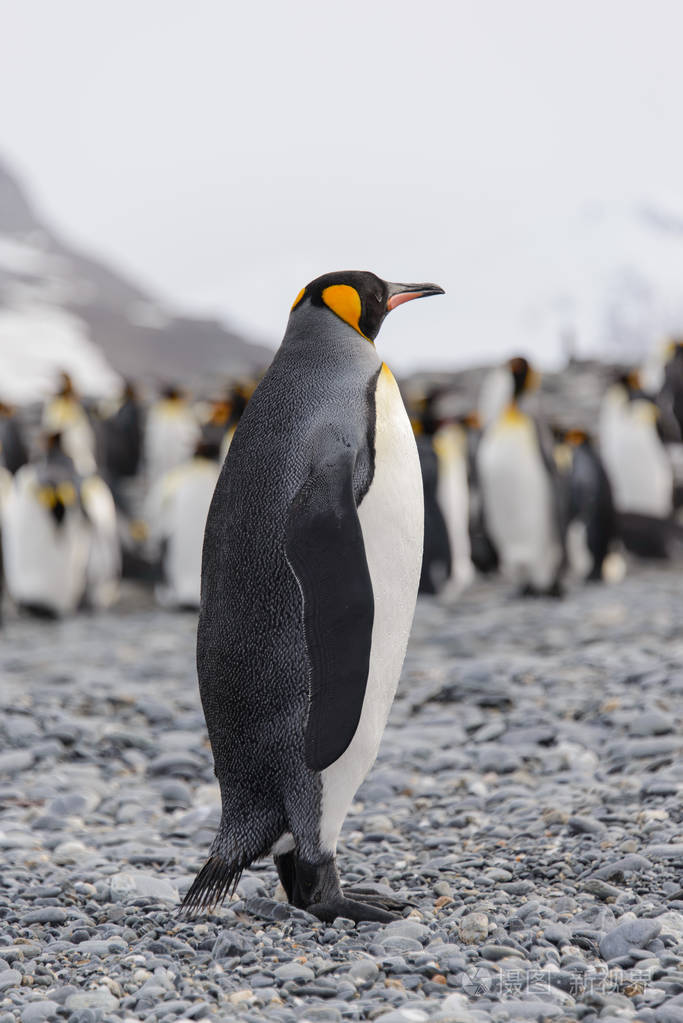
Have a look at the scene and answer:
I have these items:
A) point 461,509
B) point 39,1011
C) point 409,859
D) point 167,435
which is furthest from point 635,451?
point 39,1011

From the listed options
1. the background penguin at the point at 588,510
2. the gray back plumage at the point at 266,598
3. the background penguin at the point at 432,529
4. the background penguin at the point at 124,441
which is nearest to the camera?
the gray back plumage at the point at 266,598

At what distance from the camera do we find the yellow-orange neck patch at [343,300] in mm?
2848

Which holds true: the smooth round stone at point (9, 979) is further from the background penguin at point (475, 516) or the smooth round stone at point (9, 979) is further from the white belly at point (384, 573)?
the background penguin at point (475, 516)

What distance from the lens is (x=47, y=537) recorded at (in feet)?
33.3

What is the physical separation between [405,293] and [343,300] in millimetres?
197

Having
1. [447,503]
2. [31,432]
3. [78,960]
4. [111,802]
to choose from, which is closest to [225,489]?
[78,960]

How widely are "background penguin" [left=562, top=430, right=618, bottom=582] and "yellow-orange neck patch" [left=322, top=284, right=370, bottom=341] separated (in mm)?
7659

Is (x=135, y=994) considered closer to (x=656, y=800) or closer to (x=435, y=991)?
(x=435, y=991)

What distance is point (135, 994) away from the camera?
7.16 ft

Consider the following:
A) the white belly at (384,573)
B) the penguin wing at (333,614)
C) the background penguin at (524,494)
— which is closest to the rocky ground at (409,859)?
the white belly at (384,573)

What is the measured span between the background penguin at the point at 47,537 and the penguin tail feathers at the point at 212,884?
25.1 ft

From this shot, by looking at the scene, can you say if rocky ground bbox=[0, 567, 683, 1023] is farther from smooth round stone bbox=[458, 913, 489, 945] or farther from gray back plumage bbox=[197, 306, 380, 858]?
gray back plumage bbox=[197, 306, 380, 858]

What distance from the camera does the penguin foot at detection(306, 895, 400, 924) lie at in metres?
2.54

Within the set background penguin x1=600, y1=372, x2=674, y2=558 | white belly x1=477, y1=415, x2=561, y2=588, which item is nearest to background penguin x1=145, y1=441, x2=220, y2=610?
white belly x1=477, y1=415, x2=561, y2=588
